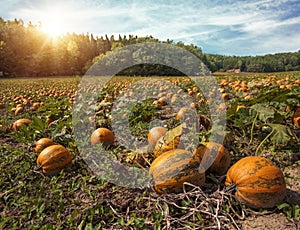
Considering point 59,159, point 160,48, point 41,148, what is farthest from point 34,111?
point 160,48

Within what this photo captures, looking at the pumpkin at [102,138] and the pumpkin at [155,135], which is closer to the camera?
the pumpkin at [155,135]

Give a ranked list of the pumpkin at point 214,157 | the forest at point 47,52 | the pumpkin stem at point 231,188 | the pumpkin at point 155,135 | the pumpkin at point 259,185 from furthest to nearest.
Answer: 1. the forest at point 47,52
2. the pumpkin at point 155,135
3. the pumpkin at point 214,157
4. the pumpkin stem at point 231,188
5. the pumpkin at point 259,185

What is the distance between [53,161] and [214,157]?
1949mm

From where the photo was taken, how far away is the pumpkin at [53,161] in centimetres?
301

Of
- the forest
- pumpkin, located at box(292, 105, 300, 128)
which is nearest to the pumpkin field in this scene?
pumpkin, located at box(292, 105, 300, 128)

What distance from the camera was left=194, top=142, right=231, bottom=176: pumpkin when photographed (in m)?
2.46

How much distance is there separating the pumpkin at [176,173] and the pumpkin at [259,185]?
32 cm

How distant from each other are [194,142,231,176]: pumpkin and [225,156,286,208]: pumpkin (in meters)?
0.36

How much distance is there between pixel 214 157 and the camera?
98.1 inches

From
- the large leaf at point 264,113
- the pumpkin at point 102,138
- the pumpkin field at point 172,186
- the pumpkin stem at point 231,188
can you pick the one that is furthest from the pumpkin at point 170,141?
the pumpkin at point 102,138

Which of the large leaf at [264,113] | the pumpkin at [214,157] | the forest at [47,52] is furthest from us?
the forest at [47,52]

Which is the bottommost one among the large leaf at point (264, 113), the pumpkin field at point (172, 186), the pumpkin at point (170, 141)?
the pumpkin field at point (172, 186)

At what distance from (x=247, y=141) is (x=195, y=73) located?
23421mm

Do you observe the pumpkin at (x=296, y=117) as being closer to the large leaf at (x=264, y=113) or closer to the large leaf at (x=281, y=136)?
the large leaf at (x=264, y=113)
